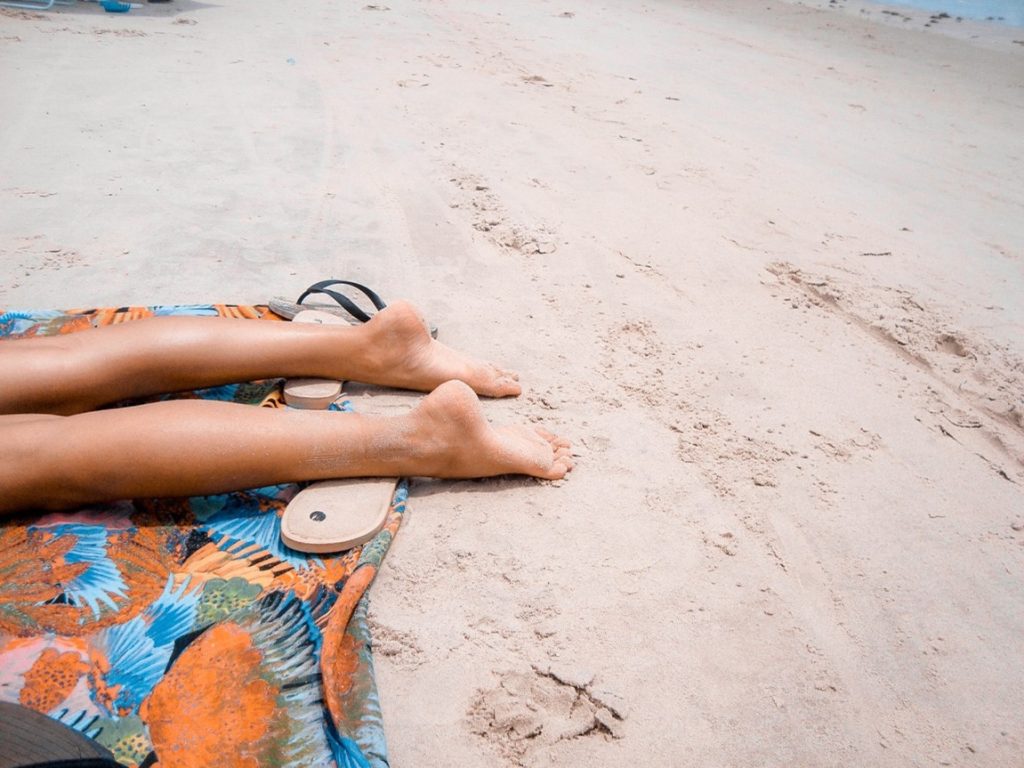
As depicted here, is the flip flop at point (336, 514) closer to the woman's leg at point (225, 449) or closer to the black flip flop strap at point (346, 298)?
the woman's leg at point (225, 449)

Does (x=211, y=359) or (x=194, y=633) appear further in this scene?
(x=211, y=359)

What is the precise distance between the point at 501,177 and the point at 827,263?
1796 millimetres

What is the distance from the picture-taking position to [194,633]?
135cm

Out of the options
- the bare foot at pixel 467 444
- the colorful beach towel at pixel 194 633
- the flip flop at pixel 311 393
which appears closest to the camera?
the colorful beach towel at pixel 194 633

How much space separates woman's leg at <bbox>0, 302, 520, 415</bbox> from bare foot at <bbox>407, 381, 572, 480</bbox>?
36 centimetres

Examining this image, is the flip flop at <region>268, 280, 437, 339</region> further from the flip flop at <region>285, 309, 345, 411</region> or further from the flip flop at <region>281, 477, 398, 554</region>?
the flip flop at <region>281, 477, 398, 554</region>

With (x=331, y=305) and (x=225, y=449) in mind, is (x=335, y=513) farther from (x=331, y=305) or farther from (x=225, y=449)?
(x=331, y=305)

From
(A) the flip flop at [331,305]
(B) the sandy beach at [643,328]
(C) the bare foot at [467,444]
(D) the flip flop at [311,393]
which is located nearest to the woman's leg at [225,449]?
(C) the bare foot at [467,444]

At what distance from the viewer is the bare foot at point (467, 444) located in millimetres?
1670

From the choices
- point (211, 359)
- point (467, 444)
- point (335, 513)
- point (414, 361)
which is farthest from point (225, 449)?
point (414, 361)

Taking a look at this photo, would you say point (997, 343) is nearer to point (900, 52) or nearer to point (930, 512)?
point (930, 512)

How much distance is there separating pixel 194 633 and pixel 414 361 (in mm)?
986

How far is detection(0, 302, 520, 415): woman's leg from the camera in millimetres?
1590

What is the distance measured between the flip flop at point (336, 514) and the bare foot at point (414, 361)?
1.49 feet
